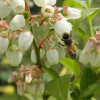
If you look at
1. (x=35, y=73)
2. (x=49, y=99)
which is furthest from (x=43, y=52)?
(x=49, y=99)

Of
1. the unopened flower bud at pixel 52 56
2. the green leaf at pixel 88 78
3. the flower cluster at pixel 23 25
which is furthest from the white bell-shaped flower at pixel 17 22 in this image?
the green leaf at pixel 88 78

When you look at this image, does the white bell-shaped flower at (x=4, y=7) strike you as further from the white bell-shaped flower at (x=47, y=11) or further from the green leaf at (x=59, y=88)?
the green leaf at (x=59, y=88)

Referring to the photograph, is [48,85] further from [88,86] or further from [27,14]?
[27,14]

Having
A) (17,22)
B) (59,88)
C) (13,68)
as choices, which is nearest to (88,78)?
(59,88)

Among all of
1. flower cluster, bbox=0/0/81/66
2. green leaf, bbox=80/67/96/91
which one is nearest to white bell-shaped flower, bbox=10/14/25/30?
flower cluster, bbox=0/0/81/66

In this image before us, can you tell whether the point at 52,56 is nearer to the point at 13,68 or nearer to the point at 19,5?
the point at 19,5
